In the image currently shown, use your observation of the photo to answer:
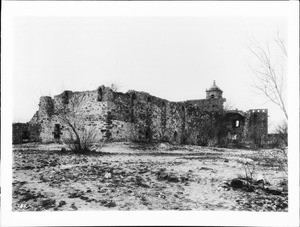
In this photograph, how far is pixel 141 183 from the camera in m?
6.51

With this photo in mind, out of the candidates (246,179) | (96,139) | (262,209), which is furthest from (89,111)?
(262,209)

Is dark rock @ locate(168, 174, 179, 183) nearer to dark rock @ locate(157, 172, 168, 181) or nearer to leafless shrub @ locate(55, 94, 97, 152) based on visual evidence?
dark rock @ locate(157, 172, 168, 181)

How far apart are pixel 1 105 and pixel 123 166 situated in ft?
9.28

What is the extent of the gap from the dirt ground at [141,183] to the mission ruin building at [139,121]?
140 cm

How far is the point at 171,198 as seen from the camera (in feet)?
20.3

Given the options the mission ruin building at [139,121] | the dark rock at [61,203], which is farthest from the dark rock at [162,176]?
the mission ruin building at [139,121]

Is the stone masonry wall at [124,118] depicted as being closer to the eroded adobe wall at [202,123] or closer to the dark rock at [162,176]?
the eroded adobe wall at [202,123]

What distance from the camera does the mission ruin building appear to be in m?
9.20

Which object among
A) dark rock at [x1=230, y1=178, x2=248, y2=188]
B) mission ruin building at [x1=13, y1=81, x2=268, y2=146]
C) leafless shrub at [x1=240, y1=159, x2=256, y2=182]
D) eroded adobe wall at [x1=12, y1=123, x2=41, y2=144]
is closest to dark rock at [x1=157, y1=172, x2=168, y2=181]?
dark rock at [x1=230, y1=178, x2=248, y2=188]

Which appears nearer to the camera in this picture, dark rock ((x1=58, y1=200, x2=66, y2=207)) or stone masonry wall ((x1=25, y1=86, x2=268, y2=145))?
dark rock ((x1=58, y1=200, x2=66, y2=207))

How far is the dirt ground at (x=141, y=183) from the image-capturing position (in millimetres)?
6078

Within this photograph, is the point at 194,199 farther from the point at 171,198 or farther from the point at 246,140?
the point at 246,140

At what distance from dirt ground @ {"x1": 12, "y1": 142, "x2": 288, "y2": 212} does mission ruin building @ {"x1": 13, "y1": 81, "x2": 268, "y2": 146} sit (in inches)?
55.2

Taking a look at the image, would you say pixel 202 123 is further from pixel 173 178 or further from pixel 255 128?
pixel 173 178
